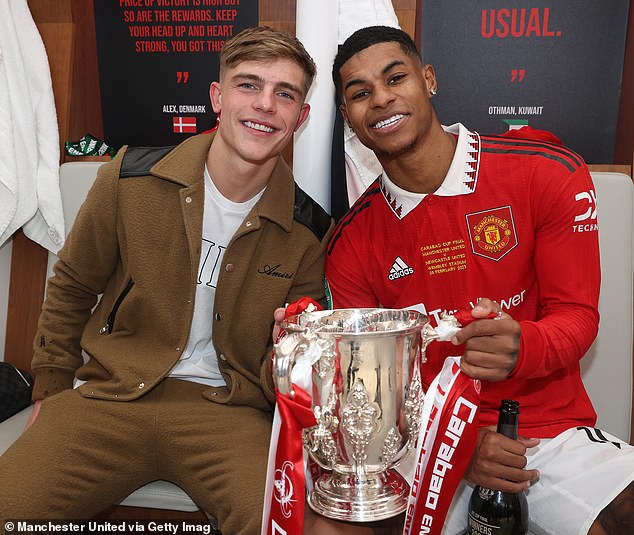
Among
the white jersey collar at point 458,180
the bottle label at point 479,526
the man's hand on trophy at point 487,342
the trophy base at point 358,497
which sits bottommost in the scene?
the bottle label at point 479,526

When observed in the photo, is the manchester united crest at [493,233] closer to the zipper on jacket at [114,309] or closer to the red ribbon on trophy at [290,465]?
the red ribbon on trophy at [290,465]

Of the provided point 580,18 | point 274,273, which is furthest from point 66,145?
point 580,18

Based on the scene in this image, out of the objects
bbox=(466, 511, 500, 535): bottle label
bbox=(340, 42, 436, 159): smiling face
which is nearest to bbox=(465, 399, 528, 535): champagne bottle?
bbox=(466, 511, 500, 535): bottle label

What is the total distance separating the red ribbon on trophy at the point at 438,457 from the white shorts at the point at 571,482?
12.8 inches

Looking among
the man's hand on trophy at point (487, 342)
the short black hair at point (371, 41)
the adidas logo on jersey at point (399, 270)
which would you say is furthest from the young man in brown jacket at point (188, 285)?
the man's hand on trophy at point (487, 342)

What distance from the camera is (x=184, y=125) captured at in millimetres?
2281

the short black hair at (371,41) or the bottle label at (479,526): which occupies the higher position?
the short black hair at (371,41)

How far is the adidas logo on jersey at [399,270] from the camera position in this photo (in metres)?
1.51

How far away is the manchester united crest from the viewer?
1.43m

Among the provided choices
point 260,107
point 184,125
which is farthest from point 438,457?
point 184,125

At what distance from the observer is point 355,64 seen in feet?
4.93

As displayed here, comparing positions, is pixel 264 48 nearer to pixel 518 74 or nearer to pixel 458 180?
pixel 458 180

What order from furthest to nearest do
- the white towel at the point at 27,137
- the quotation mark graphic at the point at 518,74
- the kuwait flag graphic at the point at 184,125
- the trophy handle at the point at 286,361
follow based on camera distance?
the kuwait flag graphic at the point at 184,125, the quotation mark graphic at the point at 518,74, the white towel at the point at 27,137, the trophy handle at the point at 286,361

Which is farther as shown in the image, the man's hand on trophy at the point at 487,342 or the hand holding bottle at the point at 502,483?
the hand holding bottle at the point at 502,483
